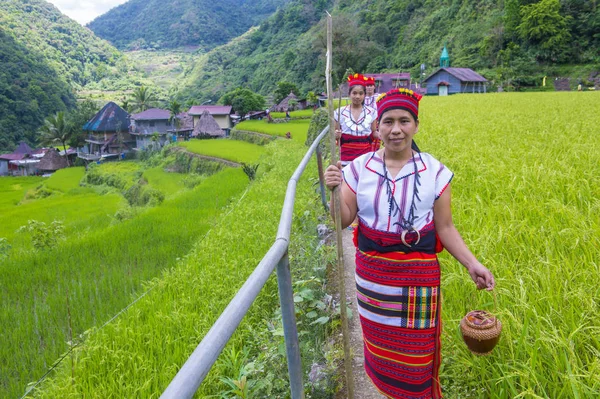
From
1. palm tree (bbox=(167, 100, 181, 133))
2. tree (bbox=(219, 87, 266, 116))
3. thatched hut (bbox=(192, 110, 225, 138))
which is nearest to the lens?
thatched hut (bbox=(192, 110, 225, 138))

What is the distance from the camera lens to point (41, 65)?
63312 millimetres

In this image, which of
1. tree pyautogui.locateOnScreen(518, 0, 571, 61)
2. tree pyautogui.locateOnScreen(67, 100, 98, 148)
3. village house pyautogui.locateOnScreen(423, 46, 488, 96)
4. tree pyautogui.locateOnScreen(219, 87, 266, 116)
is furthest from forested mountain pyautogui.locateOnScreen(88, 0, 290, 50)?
tree pyautogui.locateOnScreen(518, 0, 571, 61)

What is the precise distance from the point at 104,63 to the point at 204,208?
11236cm

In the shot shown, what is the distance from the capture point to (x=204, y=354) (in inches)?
32.9

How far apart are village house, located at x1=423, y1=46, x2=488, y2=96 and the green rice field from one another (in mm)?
33038

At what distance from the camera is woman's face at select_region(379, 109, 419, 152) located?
5.53 ft

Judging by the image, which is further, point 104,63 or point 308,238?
point 104,63

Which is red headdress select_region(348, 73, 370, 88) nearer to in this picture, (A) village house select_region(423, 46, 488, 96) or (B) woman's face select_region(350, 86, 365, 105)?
(B) woman's face select_region(350, 86, 365, 105)

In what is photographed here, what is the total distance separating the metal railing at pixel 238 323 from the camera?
2.53 feet

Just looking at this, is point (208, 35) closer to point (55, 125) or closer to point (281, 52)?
point (281, 52)

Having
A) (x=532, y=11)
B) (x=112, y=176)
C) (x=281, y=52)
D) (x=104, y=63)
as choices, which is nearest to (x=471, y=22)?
(x=532, y=11)

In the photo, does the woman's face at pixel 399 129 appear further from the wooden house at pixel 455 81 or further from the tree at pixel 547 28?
the tree at pixel 547 28

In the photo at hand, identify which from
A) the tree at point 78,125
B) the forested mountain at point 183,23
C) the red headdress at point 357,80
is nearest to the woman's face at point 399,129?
the red headdress at point 357,80

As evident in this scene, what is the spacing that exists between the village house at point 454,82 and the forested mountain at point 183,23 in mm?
98720
